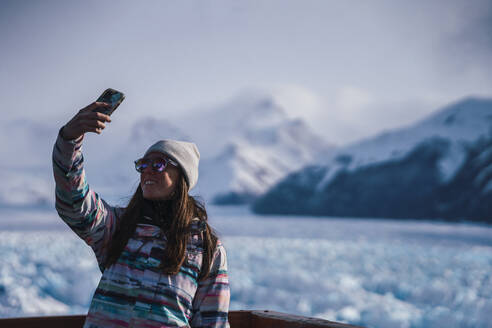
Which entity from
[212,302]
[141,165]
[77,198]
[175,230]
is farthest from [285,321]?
[77,198]

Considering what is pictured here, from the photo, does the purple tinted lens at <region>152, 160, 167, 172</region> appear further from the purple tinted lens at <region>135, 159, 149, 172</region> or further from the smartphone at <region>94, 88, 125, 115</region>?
the smartphone at <region>94, 88, 125, 115</region>

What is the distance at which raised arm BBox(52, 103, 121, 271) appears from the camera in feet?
4.33

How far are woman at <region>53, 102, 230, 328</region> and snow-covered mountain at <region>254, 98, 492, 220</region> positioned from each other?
2490 inches

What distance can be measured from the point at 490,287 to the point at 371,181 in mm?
56405

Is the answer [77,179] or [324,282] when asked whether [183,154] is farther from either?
[324,282]

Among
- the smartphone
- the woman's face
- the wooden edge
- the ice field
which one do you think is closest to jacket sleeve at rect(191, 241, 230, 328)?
the woman's face

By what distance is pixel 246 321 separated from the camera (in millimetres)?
2357

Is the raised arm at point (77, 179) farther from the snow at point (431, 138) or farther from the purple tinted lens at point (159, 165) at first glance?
the snow at point (431, 138)

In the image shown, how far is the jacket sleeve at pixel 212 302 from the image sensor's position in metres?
1.55

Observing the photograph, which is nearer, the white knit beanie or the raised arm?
the raised arm

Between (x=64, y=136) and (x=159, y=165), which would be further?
(x=159, y=165)

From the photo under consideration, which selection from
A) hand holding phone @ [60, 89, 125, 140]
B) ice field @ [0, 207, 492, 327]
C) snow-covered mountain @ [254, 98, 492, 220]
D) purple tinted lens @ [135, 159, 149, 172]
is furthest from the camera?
snow-covered mountain @ [254, 98, 492, 220]

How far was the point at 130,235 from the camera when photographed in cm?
155

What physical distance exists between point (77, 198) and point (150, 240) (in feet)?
0.82
